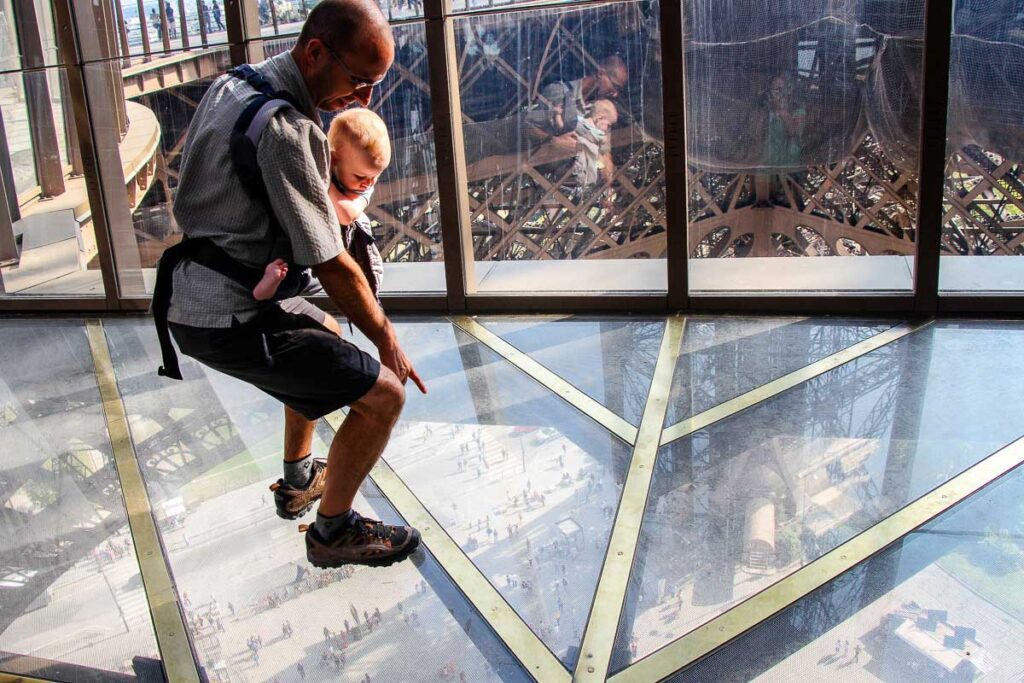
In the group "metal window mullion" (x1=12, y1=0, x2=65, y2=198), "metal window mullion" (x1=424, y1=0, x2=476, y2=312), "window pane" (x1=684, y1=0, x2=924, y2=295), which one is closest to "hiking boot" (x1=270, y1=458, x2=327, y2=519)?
"metal window mullion" (x1=424, y1=0, x2=476, y2=312)

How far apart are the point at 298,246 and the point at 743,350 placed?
304 centimetres

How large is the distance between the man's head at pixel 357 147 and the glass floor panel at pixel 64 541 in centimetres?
148

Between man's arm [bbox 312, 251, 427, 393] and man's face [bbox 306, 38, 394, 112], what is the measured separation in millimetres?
454

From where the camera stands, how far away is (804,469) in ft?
11.8

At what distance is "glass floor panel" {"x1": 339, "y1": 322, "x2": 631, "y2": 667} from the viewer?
2.91 metres

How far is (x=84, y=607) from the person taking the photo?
10.0 ft

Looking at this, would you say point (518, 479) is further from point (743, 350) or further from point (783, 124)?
point (783, 124)

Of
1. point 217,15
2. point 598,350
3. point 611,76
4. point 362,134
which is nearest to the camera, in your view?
point 362,134

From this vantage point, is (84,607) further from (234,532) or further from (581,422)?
(581,422)

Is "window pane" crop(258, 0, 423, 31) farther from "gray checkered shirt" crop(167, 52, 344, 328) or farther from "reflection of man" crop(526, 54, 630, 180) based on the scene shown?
"gray checkered shirt" crop(167, 52, 344, 328)

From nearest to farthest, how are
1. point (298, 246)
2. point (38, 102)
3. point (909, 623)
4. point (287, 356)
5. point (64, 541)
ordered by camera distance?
point (298, 246)
point (909, 623)
point (287, 356)
point (64, 541)
point (38, 102)

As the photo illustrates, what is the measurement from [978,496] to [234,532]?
8.36 feet


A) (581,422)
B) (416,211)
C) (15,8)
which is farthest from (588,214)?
(15,8)

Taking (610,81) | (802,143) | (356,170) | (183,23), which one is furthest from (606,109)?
(356,170)
